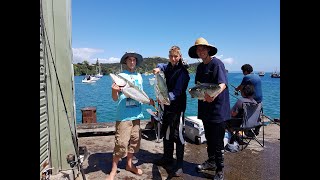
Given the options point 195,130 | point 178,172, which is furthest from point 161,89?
point 195,130

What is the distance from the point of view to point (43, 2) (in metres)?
3.47

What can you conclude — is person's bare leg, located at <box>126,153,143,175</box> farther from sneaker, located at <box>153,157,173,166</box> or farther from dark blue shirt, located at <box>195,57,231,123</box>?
dark blue shirt, located at <box>195,57,231,123</box>

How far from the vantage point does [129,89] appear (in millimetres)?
3918

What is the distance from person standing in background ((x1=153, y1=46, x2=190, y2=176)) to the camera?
171 inches

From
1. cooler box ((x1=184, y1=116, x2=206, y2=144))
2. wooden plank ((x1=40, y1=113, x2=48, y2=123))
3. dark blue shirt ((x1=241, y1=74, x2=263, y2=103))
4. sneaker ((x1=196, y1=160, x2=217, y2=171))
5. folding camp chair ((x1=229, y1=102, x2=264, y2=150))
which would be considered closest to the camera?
wooden plank ((x1=40, y1=113, x2=48, y2=123))

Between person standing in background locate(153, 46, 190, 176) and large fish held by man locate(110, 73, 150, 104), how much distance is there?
0.54 m

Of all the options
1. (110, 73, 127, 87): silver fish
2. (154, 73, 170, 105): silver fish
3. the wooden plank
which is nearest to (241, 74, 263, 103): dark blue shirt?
(154, 73, 170, 105): silver fish

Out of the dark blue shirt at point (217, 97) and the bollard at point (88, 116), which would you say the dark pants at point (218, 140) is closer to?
the dark blue shirt at point (217, 97)

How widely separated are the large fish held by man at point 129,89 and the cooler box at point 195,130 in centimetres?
267

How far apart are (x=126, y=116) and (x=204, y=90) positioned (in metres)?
1.40

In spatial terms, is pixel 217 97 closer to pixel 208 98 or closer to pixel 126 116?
pixel 208 98

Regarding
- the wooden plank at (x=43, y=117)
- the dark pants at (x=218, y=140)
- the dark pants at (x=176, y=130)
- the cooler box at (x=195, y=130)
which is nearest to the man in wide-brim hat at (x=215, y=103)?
the dark pants at (x=218, y=140)
